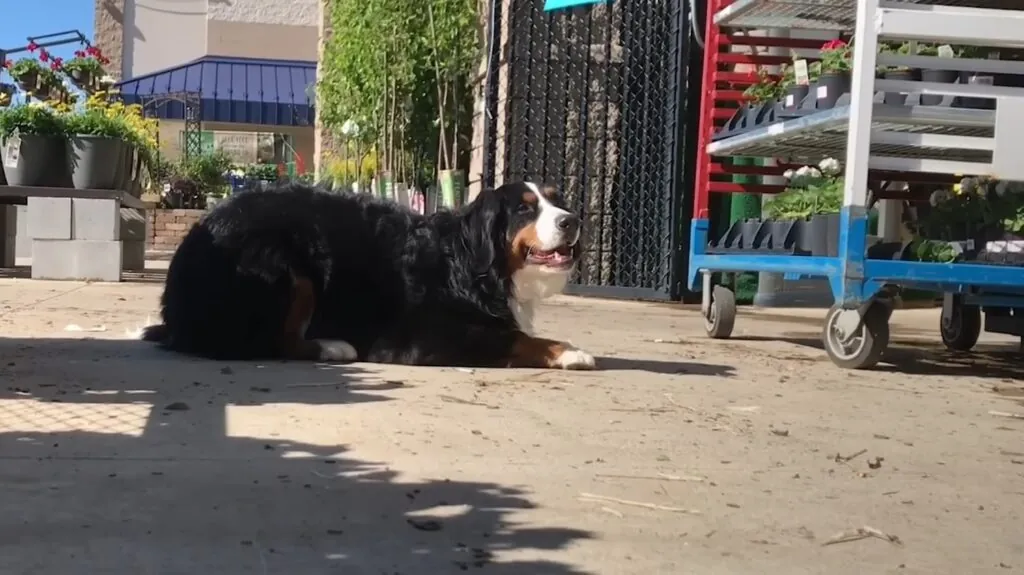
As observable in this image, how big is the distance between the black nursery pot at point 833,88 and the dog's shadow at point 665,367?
115cm

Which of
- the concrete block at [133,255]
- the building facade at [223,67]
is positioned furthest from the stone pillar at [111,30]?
the concrete block at [133,255]

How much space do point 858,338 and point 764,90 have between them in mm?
1741

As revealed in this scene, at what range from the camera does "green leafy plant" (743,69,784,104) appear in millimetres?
5906

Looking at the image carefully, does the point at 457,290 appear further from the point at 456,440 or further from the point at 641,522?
the point at 641,522

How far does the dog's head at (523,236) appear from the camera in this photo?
433 centimetres

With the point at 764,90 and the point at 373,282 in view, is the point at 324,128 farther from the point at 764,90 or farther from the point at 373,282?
the point at 373,282

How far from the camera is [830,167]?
5.72m

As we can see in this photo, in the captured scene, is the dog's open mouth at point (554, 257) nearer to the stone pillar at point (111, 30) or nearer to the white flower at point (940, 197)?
the white flower at point (940, 197)

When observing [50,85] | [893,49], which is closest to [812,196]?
[893,49]

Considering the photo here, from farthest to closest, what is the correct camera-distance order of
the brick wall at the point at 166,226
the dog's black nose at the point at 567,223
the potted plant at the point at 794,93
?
the brick wall at the point at 166,226 → the potted plant at the point at 794,93 → the dog's black nose at the point at 567,223

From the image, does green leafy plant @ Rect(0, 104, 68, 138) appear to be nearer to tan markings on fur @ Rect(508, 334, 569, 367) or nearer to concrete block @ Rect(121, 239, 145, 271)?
concrete block @ Rect(121, 239, 145, 271)

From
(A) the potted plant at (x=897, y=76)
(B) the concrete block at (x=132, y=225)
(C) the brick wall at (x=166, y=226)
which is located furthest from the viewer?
(C) the brick wall at (x=166, y=226)

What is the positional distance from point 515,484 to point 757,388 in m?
1.86

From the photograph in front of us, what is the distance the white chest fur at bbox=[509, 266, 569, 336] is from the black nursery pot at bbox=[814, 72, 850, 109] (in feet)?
4.30
